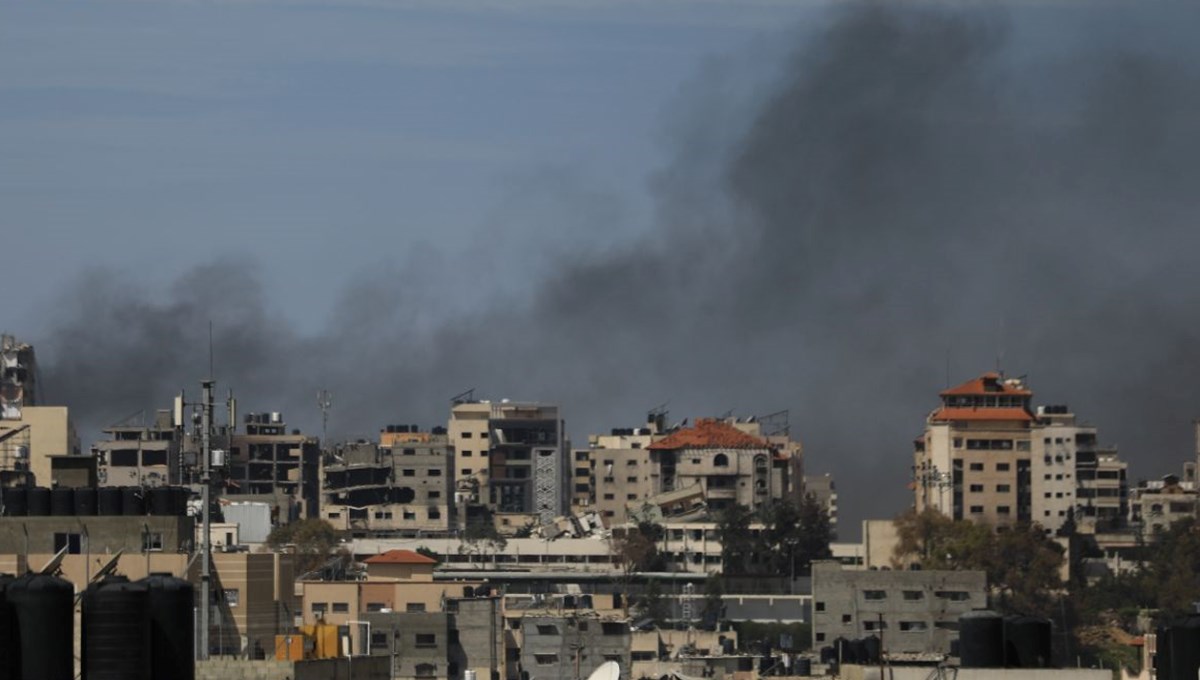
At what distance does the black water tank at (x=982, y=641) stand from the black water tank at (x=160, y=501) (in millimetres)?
22160

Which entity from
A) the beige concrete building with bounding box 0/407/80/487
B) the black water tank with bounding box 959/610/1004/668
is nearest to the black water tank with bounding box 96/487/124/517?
the black water tank with bounding box 959/610/1004/668

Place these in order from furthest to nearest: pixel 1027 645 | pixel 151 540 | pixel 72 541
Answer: pixel 72 541 < pixel 151 540 < pixel 1027 645

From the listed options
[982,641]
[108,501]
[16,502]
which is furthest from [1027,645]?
[16,502]

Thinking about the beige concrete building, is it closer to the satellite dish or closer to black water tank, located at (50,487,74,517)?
black water tank, located at (50,487,74,517)

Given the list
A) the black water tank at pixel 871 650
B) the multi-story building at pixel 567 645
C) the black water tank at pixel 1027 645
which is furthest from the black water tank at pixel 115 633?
the multi-story building at pixel 567 645

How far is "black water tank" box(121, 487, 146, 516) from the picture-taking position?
286 ft

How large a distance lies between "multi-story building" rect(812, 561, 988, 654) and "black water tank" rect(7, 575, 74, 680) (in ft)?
425

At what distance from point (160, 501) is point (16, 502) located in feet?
12.6

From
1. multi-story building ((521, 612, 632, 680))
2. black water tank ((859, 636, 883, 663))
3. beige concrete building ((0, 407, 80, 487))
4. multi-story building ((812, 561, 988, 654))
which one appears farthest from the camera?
multi-story building ((812, 561, 988, 654))

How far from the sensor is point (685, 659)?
162 m

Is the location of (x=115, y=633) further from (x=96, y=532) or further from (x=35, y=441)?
(x=35, y=441)

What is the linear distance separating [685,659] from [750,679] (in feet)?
42.2

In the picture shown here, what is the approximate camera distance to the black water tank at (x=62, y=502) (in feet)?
285

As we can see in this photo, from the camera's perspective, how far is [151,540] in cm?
8594
